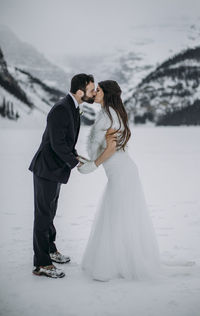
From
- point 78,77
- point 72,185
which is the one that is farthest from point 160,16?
point 78,77

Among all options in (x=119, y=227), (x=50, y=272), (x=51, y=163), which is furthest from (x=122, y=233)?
(x=51, y=163)

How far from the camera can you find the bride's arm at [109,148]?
2547 mm

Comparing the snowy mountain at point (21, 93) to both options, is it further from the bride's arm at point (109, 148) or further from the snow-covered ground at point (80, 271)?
the bride's arm at point (109, 148)

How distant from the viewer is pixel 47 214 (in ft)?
8.71

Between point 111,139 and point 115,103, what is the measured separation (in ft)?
0.87

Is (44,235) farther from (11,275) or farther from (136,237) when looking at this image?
(136,237)

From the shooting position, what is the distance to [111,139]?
2.55 metres

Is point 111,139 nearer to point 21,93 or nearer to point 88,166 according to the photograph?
point 88,166

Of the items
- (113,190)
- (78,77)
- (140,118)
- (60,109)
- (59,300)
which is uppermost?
(140,118)

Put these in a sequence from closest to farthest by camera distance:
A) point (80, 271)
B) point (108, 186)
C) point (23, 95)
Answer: point (108, 186), point (80, 271), point (23, 95)

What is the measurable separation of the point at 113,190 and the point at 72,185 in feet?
14.9

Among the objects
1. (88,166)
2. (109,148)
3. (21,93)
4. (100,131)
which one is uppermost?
(21,93)

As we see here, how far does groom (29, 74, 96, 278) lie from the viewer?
2.52 meters

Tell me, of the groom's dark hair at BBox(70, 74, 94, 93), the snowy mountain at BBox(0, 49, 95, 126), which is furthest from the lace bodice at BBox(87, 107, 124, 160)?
the snowy mountain at BBox(0, 49, 95, 126)
